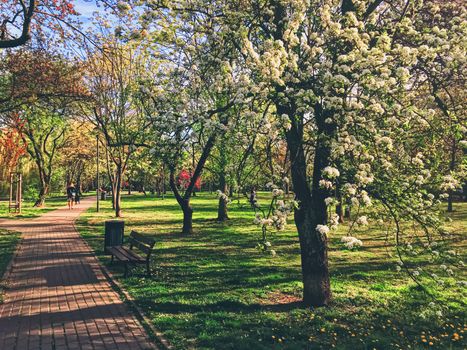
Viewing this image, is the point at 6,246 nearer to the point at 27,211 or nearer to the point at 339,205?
the point at 339,205

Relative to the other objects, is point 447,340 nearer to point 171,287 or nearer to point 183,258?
point 171,287

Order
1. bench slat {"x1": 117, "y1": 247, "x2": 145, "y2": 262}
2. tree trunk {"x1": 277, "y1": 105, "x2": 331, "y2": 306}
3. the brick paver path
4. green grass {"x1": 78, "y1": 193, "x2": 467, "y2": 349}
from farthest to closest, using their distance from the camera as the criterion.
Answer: bench slat {"x1": 117, "y1": 247, "x2": 145, "y2": 262}, tree trunk {"x1": 277, "y1": 105, "x2": 331, "y2": 306}, green grass {"x1": 78, "y1": 193, "x2": 467, "y2": 349}, the brick paver path

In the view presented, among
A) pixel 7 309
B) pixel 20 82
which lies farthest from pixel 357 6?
pixel 20 82

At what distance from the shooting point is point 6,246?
44.5 feet

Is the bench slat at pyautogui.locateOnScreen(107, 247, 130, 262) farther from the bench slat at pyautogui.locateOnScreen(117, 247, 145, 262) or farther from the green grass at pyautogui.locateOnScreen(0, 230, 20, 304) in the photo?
the green grass at pyautogui.locateOnScreen(0, 230, 20, 304)

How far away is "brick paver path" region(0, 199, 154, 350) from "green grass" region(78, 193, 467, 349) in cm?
57

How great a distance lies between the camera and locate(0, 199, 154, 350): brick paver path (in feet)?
19.0

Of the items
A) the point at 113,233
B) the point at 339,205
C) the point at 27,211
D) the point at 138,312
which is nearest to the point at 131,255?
the point at 113,233

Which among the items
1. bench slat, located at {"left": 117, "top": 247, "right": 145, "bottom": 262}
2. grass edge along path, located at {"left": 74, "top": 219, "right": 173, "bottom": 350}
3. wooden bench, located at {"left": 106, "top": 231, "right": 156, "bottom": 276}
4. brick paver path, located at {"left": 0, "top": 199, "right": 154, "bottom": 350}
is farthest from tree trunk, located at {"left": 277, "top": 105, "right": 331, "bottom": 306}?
bench slat, located at {"left": 117, "top": 247, "right": 145, "bottom": 262}

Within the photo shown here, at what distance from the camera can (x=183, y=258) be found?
12289 mm

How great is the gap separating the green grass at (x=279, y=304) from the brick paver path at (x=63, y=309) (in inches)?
22.5

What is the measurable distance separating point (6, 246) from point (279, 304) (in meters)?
10.6

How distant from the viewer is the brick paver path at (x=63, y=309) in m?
5.78

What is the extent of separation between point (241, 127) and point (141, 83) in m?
3.25
